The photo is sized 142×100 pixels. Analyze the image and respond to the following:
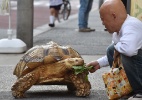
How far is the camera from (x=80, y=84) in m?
4.99

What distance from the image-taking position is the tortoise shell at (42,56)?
497 cm

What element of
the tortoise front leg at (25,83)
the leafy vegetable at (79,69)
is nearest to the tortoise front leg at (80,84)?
the leafy vegetable at (79,69)

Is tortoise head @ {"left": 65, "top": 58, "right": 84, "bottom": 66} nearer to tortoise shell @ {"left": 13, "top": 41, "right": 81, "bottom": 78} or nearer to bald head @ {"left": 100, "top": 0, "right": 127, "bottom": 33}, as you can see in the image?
tortoise shell @ {"left": 13, "top": 41, "right": 81, "bottom": 78}

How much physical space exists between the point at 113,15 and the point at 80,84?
2.67ft

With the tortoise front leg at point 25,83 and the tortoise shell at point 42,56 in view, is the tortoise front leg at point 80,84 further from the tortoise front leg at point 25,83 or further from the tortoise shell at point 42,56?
the tortoise front leg at point 25,83

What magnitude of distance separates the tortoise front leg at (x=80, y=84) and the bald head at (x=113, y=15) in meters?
0.64

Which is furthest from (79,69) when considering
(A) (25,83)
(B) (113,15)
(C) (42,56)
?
(B) (113,15)

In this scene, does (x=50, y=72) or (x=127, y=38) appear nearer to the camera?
(x=127, y=38)

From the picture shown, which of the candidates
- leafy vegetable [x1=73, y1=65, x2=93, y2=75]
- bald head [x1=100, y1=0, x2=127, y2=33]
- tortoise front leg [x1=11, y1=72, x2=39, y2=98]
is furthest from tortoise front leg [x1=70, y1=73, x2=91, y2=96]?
bald head [x1=100, y1=0, x2=127, y2=33]

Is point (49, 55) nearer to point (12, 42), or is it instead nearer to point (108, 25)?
point (108, 25)

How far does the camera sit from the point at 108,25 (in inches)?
181

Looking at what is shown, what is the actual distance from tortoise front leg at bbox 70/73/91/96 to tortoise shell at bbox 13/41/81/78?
→ 0.21 m

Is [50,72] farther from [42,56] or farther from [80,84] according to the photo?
[80,84]

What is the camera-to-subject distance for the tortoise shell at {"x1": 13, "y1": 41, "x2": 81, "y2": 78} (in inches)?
196
